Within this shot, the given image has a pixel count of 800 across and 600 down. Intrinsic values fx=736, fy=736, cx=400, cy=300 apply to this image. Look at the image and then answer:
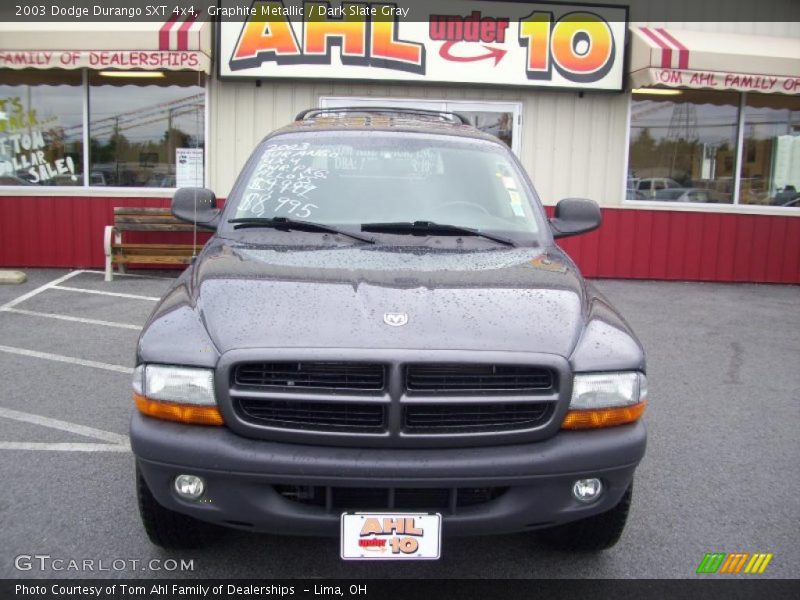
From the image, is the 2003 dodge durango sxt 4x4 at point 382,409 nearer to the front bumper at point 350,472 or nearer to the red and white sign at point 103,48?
the front bumper at point 350,472

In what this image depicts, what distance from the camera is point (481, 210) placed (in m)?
3.73

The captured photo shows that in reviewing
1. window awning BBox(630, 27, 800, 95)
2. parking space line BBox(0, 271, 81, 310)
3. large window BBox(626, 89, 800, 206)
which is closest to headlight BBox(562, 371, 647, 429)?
parking space line BBox(0, 271, 81, 310)

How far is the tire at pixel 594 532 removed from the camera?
A: 292 centimetres

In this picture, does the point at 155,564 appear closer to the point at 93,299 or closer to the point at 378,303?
the point at 378,303

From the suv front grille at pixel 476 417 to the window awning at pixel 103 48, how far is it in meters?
7.99

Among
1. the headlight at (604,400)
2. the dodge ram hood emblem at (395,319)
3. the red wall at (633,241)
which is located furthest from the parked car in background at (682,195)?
the dodge ram hood emblem at (395,319)

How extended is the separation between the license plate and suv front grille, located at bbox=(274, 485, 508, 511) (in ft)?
0.17

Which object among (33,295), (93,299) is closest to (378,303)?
(93,299)

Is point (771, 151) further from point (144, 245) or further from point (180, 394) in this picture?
point (180, 394)

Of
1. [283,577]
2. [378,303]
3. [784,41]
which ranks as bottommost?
[283,577]

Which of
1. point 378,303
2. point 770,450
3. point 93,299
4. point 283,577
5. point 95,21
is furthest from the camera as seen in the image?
point 95,21

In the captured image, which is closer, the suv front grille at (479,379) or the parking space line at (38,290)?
the suv front grille at (479,379)

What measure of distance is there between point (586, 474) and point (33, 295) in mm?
7924

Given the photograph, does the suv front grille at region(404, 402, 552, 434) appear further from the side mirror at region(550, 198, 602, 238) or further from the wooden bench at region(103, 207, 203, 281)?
the wooden bench at region(103, 207, 203, 281)
